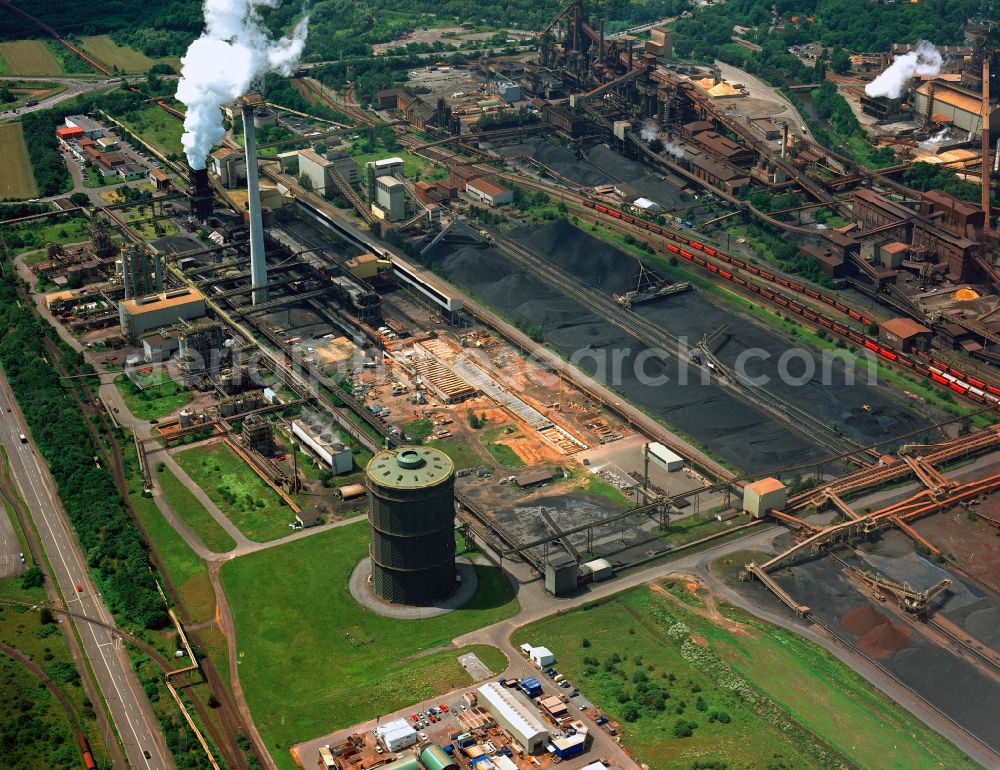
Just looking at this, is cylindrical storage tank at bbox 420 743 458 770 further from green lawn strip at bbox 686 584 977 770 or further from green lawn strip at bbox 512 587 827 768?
green lawn strip at bbox 686 584 977 770

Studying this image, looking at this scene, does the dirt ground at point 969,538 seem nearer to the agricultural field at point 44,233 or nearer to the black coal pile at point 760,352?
the black coal pile at point 760,352

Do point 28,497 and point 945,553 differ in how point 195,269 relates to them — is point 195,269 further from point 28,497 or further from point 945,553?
point 945,553

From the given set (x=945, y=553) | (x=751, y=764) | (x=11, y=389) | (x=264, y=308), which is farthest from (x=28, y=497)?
(x=945, y=553)

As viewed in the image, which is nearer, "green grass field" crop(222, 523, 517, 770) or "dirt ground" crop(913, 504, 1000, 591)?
"green grass field" crop(222, 523, 517, 770)

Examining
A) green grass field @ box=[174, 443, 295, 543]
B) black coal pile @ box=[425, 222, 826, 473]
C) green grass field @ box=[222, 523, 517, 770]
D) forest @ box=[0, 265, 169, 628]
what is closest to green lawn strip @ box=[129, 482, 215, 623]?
forest @ box=[0, 265, 169, 628]

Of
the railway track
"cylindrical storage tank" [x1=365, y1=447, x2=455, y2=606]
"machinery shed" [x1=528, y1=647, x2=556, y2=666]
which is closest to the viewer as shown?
"machinery shed" [x1=528, y1=647, x2=556, y2=666]

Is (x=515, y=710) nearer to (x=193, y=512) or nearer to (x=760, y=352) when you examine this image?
(x=193, y=512)
